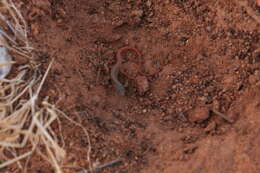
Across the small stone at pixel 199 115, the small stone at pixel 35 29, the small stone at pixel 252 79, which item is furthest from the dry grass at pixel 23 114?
the small stone at pixel 252 79

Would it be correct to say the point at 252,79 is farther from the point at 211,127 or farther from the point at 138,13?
the point at 138,13

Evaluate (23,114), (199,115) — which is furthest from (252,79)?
(23,114)

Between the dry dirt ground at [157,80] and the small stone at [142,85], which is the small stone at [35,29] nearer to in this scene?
the dry dirt ground at [157,80]

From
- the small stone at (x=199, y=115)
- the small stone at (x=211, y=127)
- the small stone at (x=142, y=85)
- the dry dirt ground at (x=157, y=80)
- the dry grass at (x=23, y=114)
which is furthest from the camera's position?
the small stone at (x=142, y=85)

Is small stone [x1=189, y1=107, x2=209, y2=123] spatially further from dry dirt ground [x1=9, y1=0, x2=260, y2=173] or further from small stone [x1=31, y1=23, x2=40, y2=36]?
small stone [x1=31, y1=23, x2=40, y2=36]

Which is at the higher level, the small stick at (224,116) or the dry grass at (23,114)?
the dry grass at (23,114)

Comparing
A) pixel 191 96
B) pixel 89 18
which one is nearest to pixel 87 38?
pixel 89 18
